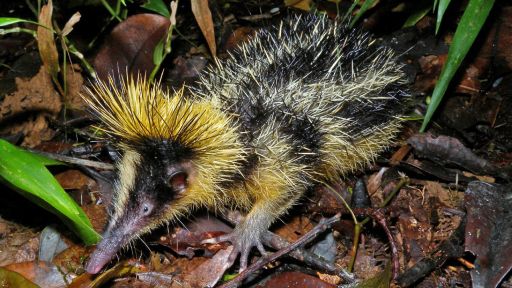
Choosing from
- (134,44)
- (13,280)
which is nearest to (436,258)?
(13,280)

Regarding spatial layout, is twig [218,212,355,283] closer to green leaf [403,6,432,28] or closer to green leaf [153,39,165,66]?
green leaf [153,39,165,66]

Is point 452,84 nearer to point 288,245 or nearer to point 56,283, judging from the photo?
point 288,245

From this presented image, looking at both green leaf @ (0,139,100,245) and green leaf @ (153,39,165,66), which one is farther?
green leaf @ (153,39,165,66)

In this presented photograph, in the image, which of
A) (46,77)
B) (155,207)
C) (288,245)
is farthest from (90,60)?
(288,245)

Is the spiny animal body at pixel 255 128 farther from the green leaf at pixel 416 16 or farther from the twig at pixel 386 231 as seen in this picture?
the green leaf at pixel 416 16

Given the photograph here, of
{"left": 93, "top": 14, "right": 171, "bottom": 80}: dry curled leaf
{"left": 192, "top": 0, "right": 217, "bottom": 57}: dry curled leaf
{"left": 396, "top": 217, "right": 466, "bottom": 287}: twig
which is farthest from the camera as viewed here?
{"left": 93, "top": 14, "right": 171, "bottom": 80}: dry curled leaf

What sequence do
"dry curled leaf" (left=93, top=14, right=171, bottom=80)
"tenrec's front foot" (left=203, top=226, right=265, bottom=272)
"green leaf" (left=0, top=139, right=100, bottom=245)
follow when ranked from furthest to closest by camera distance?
"dry curled leaf" (left=93, top=14, right=171, bottom=80) → "tenrec's front foot" (left=203, top=226, right=265, bottom=272) → "green leaf" (left=0, top=139, right=100, bottom=245)

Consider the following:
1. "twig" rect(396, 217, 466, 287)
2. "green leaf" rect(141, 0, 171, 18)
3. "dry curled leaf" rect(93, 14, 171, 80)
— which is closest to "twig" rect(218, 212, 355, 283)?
"twig" rect(396, 217, 466, 287)
